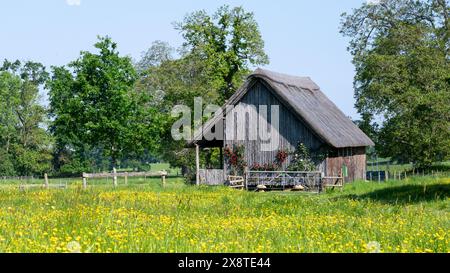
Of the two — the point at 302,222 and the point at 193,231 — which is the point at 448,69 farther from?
the point at 193,231

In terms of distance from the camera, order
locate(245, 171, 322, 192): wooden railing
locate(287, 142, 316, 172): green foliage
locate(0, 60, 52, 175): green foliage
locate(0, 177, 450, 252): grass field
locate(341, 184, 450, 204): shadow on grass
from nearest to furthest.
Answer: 1. locate(0, 177, 450, 252): grass field
2. locate(341, 184, 450, 204): shadow on grass
3. locate(245, 171, 322, 192): wooden railing
4. locate(287, 142, 316, 172): green foliage
5. locate(0, 60, 52, 175): green foliage

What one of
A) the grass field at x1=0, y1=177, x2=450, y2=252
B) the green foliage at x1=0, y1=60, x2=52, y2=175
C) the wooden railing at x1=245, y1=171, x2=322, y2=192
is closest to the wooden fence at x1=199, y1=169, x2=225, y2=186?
the wooden railing at x1=245, y1=171, x2=322, y2=192

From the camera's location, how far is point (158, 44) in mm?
66062

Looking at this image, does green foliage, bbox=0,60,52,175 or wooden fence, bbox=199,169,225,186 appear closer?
wooden fence, bbox=199,169,225,186

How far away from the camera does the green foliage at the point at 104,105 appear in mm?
49000

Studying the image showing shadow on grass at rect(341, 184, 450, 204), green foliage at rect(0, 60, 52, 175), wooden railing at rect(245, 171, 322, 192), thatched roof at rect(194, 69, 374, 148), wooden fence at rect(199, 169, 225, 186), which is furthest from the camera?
green foliage at rect(0, 60, 52, 175)

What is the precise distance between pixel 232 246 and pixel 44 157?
204 feet

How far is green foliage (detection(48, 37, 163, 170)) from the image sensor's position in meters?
49.0

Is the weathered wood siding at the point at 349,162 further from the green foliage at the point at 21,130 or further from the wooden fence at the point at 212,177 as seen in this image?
the green foliage at the point at 21,130

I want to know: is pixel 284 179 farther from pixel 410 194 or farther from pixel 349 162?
pixel 410 194

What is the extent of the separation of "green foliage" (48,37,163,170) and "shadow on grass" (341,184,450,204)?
27475 mm

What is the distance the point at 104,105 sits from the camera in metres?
49.8

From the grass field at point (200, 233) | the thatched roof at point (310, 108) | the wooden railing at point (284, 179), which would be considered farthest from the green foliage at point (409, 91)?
the grass field at point (200, 233)

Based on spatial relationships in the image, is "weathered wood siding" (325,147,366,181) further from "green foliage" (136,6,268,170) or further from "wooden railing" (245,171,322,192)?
"green foliage" (136,6,268,170)
